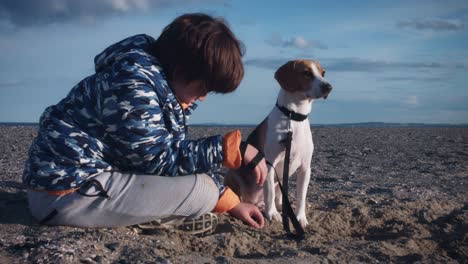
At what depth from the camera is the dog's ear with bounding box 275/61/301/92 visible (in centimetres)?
519

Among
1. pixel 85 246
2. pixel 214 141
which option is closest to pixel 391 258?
pixel 214 141

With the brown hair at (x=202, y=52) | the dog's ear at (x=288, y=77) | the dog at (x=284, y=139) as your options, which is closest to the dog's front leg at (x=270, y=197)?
the dog at (x=284, y=139)

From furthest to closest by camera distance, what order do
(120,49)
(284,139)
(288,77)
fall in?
(288,77)
(284,139)
(120,49)

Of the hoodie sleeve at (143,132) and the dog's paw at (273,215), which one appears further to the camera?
the dog's paw at (273,215)

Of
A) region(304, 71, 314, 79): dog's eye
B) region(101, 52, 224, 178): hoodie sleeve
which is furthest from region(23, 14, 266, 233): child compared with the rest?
region(304, 71, 314, 79): dog's eye

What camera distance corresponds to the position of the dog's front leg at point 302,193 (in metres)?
4.74

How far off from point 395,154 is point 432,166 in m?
2.25

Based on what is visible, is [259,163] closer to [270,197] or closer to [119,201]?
[119,201]

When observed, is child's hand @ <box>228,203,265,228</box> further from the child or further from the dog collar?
the dog collar

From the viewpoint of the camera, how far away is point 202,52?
133 inches

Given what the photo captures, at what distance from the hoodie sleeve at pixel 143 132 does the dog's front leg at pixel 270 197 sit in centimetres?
133

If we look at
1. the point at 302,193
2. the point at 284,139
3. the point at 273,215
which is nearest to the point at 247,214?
the point at 273,215

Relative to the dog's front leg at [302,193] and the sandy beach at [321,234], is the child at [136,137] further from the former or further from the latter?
the dog's front leg at [302,193]

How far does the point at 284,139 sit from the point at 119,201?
192cm
